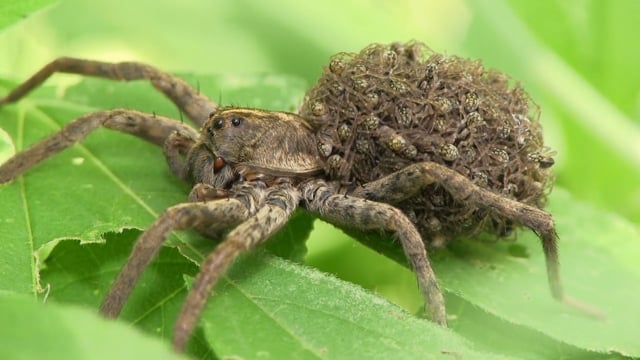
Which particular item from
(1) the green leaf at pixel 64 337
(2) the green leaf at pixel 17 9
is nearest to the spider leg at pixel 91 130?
(2) the green leaf at pixel 17 9

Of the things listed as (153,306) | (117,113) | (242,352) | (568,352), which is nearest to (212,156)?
(117,113)

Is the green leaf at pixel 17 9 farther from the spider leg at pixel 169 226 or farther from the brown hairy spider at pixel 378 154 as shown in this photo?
the spider leg at pixel 169 226

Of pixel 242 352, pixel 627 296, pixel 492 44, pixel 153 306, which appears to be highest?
pixel 492 44

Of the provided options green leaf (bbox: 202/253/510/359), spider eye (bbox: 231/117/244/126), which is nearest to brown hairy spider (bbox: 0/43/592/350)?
spider eye (bbox: 231/117/244/126)

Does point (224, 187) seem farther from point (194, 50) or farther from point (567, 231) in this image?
point (194, 50)

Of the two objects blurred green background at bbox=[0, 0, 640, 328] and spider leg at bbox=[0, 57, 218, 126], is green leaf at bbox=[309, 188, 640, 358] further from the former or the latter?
spider leg at bbox=[0, 57, 218, 126]

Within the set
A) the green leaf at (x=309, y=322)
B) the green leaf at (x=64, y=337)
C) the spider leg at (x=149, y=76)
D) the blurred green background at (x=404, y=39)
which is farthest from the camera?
the blurred green background at (x=404, y=39)
